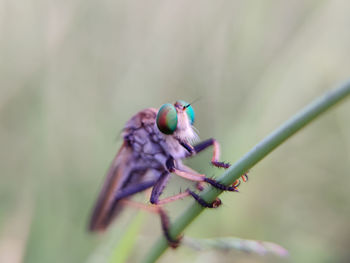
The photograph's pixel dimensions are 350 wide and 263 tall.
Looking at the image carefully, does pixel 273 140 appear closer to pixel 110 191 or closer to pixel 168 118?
pixel 168 118

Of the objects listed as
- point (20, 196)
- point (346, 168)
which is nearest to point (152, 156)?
point (20, 196)

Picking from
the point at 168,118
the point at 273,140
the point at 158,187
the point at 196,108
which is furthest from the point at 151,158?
the point at 196,108

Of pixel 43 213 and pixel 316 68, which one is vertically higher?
pixel 316 68

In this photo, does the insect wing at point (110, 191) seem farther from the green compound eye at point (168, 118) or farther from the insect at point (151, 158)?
the green compound eye at point (168, 118)

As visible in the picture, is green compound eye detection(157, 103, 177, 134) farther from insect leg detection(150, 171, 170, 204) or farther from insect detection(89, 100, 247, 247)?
insect leg detection(150, 171, 170, 204)

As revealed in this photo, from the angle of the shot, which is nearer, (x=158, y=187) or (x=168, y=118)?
(x=168, y=118)

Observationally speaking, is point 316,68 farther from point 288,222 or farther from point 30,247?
point 30,247
